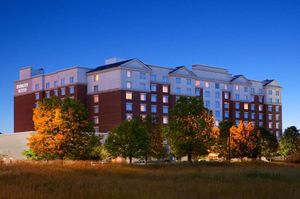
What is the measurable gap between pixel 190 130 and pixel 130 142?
8.70 meters

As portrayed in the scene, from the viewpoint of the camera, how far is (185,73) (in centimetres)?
14088

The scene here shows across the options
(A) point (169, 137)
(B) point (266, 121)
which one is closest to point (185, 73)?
(B) point (266, 121)

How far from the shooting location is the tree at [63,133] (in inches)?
2376

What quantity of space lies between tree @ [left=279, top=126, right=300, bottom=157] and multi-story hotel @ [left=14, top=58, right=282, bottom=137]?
1237 inches

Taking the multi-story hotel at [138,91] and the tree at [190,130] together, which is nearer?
the tree at [190,130]

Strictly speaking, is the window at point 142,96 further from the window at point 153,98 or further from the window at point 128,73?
the window at point 128,73

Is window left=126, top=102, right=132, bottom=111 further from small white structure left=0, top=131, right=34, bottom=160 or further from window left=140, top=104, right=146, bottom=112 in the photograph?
small white structure left=0, top=131, right=34, bottom=160

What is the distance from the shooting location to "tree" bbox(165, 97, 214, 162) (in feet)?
226

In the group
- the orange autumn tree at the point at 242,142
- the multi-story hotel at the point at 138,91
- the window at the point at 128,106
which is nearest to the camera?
the orange autumn tree at the point at 242,142

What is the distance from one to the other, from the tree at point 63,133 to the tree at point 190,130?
12508 mm

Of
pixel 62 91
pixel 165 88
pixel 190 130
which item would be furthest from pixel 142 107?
pixel 190 130

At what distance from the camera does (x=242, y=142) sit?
9244cm

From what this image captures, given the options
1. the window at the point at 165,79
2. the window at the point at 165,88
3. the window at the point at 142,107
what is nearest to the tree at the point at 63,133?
the window at the point at 142,107

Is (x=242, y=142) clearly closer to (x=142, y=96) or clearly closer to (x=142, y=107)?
(x=142, y=107)
